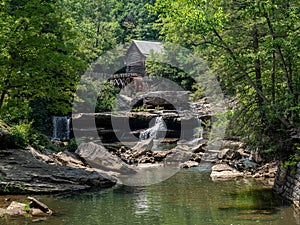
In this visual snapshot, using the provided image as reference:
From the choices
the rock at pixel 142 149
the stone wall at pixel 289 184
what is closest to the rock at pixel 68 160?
the rock at pixel 142 149

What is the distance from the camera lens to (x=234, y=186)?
15211mm

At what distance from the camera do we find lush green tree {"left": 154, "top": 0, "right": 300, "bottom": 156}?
11.6 m

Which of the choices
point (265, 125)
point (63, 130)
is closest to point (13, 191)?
point (265, 125)

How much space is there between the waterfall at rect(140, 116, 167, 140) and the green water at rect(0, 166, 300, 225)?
15.6 metres

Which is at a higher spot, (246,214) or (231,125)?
Answer: (231,125)

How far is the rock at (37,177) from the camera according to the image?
1373 cm

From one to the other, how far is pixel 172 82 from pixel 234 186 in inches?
1062

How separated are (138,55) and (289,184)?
39698 millimetres

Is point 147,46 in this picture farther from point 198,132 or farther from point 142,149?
point 142,149

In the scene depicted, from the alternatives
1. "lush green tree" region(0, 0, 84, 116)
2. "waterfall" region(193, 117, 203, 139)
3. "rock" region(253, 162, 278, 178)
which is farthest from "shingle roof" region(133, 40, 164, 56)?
"lush green tree" region(0, 0, 84, 116)

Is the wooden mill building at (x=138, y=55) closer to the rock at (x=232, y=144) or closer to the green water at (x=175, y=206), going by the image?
the rock at (x=232, y=144)

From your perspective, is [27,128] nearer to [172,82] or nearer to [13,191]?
[13,191]

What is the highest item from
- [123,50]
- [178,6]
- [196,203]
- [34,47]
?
[123,50]

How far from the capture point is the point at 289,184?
12438 mm
